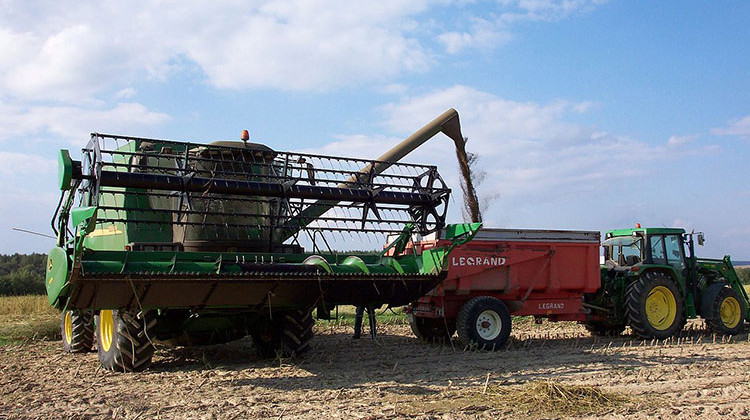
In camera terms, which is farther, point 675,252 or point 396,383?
point 675,252

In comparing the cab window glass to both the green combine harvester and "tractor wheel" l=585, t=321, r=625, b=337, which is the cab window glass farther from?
the green combine harvester

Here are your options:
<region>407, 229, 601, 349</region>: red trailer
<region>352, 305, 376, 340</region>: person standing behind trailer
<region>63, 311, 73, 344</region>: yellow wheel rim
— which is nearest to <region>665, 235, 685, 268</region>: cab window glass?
<region>407, 229, 601, 349</region>: red trailer

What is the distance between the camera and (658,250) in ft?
37.6

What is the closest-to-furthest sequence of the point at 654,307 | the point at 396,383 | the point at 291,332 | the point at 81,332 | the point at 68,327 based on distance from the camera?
the point at 396,383 → the point at 291,332 → the point at 81,332 → the point at 68,327 → the point at 654,307

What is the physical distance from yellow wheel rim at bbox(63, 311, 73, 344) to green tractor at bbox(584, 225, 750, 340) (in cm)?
798

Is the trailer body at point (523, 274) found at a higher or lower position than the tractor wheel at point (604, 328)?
higher

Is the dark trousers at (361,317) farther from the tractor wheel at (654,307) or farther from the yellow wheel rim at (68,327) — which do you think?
the tractor wheel at (654,307)

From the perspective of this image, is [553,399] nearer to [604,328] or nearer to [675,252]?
[604,328]

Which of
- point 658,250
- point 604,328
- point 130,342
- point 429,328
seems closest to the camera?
point 130,342

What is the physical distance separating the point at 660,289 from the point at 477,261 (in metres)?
3.72

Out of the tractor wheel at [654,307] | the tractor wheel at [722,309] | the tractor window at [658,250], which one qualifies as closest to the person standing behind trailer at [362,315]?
the tractor wheel at [654,307]

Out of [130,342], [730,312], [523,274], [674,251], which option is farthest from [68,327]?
[730,312]

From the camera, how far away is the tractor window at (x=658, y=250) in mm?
11403

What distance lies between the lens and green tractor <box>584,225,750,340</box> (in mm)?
10867
